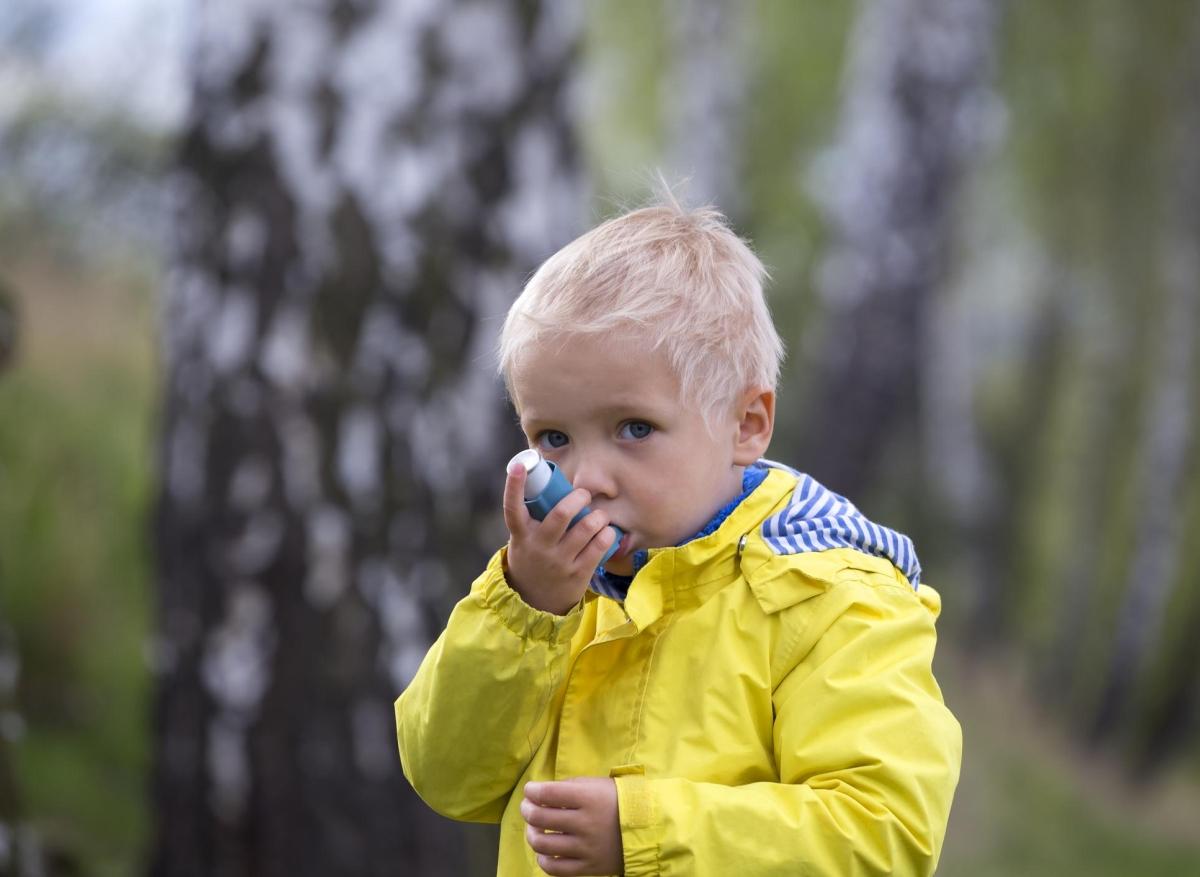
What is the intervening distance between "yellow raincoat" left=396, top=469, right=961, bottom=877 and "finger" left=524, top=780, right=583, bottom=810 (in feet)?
0.19

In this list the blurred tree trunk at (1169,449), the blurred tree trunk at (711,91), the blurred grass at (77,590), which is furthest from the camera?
the blurred tree trunk at (711,91)

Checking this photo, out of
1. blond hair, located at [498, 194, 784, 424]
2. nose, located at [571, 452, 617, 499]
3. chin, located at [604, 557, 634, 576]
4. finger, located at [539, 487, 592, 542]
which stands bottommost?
chin, located at [604, 557, 634, 576]

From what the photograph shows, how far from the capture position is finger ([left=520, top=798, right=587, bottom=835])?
5.32 feet

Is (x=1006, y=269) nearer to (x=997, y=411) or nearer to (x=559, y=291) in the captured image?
(x=997, y=411)

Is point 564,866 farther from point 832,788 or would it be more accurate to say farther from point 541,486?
point 541,486

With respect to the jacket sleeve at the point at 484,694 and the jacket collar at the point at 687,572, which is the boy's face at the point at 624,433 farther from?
the jacket sleeve at the point at 484,694

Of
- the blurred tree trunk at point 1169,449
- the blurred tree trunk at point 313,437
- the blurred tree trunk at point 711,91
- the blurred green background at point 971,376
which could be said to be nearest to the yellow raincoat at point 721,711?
the blurred green background at point 971,376

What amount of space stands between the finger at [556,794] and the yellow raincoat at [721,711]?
0.19 ft

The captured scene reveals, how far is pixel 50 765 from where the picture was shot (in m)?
4.56

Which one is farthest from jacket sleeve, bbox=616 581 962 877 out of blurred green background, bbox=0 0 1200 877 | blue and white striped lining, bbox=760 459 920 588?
blurred green background, bbox=0 0 1200 877

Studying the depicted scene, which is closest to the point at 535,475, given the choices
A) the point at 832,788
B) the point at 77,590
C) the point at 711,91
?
the point at 832,788

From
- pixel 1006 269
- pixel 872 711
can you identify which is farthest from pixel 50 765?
pixel 1006 269

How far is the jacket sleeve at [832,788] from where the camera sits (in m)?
1.60

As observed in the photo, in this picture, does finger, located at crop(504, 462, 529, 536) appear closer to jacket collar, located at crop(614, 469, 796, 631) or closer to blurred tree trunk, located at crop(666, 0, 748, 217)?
jacket collar, located at crop(614, 469, 796, 631)
